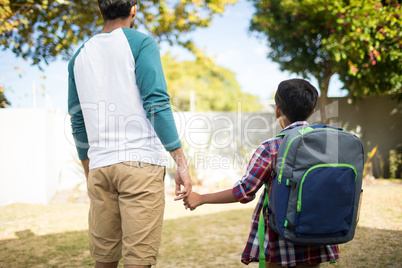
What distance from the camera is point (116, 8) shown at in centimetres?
176

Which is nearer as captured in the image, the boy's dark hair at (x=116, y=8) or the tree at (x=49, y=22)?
the boy's dark hair at (x=116, y=8)

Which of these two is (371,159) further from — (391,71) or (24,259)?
(24,259)

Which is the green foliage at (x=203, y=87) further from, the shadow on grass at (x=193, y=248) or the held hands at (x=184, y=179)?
the held hands at (x=184, y=179)

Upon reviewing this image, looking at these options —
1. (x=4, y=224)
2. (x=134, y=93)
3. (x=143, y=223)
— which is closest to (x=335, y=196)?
(x=143, y=223)

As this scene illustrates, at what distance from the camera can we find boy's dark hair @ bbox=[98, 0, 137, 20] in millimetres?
1745

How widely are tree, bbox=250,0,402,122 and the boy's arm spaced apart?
5.08m

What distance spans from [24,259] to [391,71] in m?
6.88

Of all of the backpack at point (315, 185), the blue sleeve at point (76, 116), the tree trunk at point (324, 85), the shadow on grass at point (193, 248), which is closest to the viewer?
the backpack at point (315, 185)

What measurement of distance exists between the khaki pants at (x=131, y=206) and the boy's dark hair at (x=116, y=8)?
30.0 inches

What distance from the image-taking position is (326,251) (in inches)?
68.2

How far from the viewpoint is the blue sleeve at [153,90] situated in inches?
64.8

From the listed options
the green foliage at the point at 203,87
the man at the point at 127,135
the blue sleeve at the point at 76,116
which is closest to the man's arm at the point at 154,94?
the man at the point at 127,135

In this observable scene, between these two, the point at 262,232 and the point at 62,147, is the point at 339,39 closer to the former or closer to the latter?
the point at 262,232

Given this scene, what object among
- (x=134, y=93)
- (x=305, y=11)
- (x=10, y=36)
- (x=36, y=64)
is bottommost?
(x=134, y=93)
